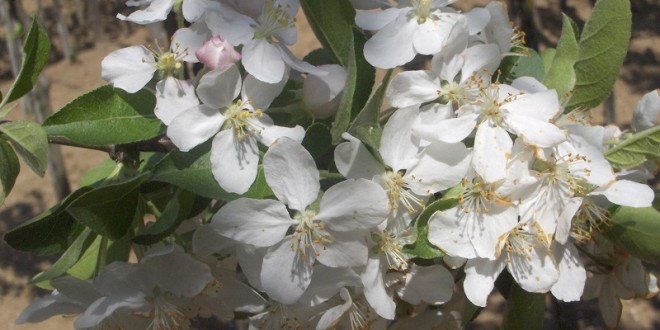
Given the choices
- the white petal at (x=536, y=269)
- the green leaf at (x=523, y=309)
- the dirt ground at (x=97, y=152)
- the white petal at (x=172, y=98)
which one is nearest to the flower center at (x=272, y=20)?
the white petal at (x=172, y=98)

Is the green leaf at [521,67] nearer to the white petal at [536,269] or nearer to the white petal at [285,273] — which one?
the white petal at [536,269]

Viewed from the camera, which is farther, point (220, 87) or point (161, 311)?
point (161, 311)

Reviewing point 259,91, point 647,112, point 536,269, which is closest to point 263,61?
point 259,91

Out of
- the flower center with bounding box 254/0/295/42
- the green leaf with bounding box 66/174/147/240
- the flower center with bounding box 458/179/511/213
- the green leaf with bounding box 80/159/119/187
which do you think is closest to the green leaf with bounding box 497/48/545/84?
the flower center with bounding box 458/179/511/213

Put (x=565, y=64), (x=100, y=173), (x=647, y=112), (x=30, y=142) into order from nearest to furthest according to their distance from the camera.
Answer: (x=30, y=142), (x=565, y=64), (x=647, y=112), (x=100, y=173)

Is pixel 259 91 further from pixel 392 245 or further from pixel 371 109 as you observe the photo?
pixel 392 245

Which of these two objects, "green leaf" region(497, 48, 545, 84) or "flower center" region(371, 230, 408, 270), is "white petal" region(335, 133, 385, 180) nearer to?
"flower center" region(371, 230, 408, 270)
